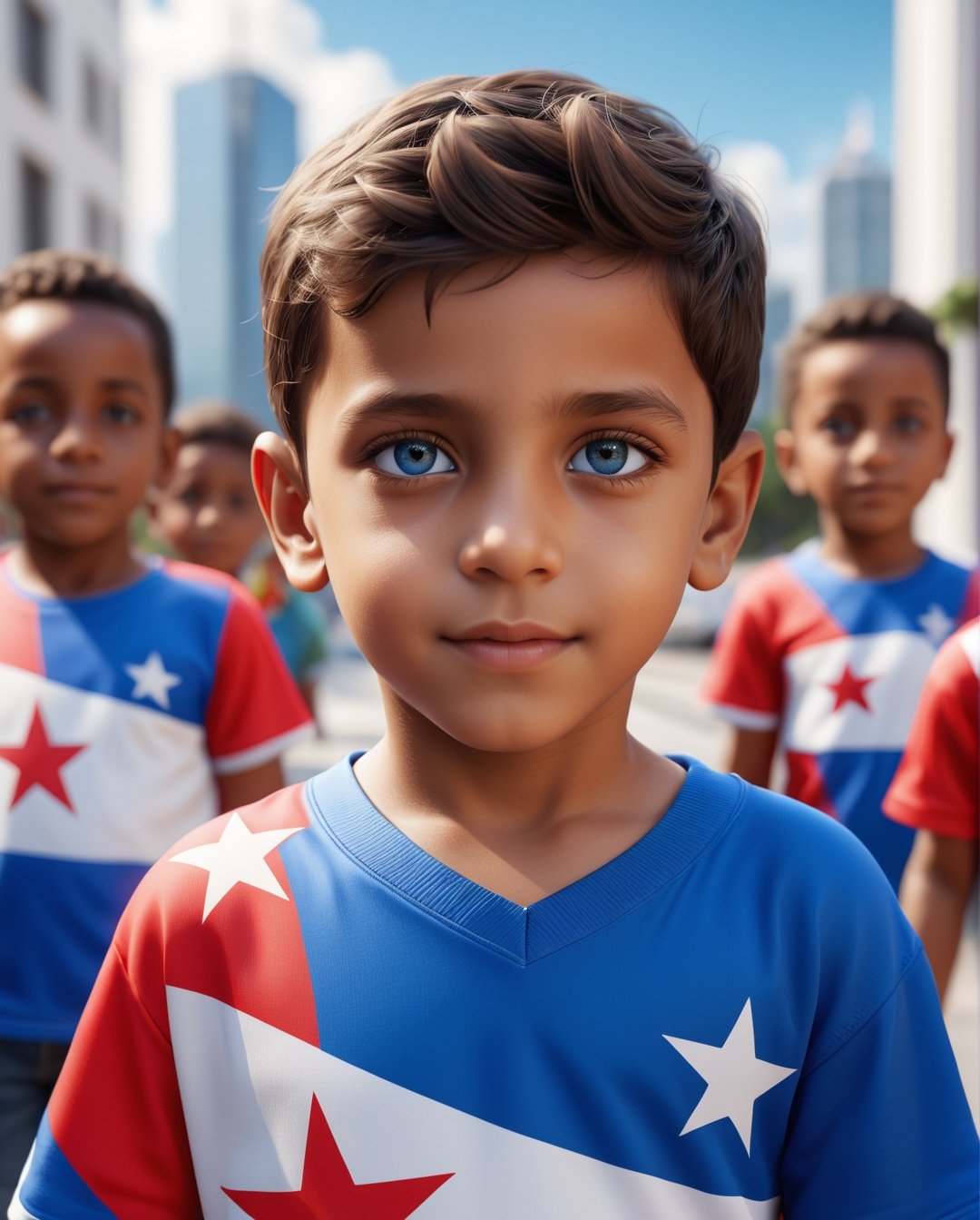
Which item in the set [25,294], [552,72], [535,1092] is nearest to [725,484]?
[552,72]

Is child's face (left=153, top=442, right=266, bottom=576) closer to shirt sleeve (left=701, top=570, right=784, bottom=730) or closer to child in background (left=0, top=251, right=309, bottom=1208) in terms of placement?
child in background (left=0, top=251, right=309, bottom=1208)

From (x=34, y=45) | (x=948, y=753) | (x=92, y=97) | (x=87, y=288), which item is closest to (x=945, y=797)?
(x=948, y=753)

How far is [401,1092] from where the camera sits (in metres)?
1.21

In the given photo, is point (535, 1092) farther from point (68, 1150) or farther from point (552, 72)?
point (552, 72)

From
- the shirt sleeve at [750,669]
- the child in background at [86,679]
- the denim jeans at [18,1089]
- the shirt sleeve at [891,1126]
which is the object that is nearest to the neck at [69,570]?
the child in background at [86,679]

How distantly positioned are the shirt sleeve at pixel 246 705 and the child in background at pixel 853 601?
122cm

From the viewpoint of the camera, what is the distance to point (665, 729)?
9195 millimetres

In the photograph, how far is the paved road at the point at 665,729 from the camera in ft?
13.2

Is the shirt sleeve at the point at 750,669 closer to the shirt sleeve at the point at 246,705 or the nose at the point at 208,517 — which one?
the shirt sleeve at the point at 246,705

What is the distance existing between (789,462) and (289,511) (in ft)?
7.64

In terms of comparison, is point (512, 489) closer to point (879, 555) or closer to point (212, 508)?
point (879, 555)

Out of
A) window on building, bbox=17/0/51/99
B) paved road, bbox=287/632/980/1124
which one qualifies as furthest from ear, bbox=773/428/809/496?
window on building, bbox=17/0/51/99

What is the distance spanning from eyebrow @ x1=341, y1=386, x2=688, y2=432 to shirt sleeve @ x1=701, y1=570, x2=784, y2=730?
6.32ft

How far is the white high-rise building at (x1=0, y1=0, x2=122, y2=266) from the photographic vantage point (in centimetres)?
2041
